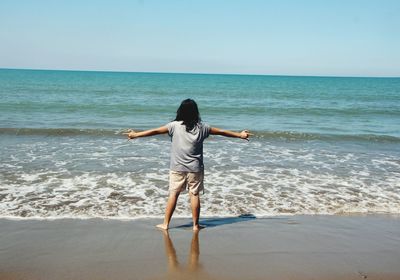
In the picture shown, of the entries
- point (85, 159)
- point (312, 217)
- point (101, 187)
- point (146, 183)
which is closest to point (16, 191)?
point (101, 187)

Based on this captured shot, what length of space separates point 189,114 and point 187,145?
40cm

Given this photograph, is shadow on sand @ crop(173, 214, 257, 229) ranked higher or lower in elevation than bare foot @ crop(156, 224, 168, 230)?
lower

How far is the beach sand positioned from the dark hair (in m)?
1.46

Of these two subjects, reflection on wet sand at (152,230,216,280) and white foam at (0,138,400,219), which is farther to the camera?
white foam at (0,138,400,219)

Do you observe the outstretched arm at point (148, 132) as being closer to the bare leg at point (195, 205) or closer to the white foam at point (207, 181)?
the bare leg at point (195, 205)

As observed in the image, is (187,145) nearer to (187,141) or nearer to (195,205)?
(187,141)

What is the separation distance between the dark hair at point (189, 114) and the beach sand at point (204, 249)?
4.78 ft

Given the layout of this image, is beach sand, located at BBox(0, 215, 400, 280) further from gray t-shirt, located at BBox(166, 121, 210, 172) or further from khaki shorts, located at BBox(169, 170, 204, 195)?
gray t-shirt, located at BBox(166, 121, 210, 172)

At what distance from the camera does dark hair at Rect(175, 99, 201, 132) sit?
5016 millimetres

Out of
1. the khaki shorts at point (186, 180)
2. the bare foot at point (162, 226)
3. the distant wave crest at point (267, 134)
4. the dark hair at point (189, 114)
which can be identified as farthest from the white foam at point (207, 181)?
the distant wave crest at point (267, 134)

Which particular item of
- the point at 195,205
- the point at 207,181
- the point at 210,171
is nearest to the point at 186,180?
the point at 195,205

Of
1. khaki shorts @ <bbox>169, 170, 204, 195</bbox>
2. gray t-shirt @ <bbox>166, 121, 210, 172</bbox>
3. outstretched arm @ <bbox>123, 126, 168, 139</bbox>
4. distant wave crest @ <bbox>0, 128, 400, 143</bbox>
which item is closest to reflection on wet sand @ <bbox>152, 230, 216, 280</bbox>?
khaki shorts @ <bbox>169, 170, 204, 195</bbox>

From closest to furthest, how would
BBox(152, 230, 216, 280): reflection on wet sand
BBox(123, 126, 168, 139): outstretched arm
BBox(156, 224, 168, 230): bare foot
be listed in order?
BBox(152, 230, 216, 280): reflection on wet sand, BBox(123, 126, 168, 139): outstretched arm, BBox(156, 224, 168, 230): bare foot

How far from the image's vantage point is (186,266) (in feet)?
13.9
